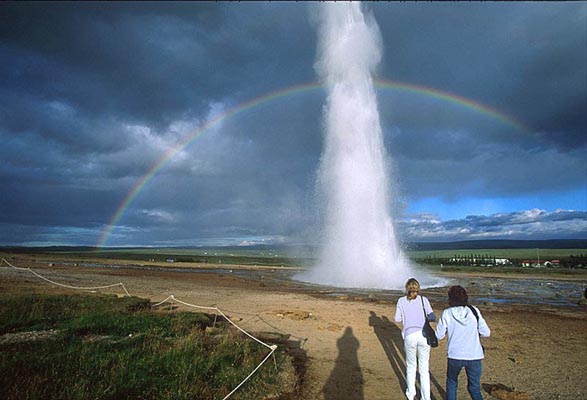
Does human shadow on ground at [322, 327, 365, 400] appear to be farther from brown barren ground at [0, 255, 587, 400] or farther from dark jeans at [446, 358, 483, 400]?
dark jeans at [446, 358, 483, 400]

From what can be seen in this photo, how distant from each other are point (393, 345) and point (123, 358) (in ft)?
24.3

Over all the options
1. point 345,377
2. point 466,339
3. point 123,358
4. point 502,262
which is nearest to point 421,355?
point 466,339

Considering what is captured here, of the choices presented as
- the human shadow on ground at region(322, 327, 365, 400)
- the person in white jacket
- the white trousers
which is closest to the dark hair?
the person in white jacket

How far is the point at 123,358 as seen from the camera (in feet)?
25.9

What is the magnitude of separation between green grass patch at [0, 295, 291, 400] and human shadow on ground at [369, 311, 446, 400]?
2675 mm

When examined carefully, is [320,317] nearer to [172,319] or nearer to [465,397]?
[172,319]

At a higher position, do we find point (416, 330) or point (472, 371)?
point (416, 330)

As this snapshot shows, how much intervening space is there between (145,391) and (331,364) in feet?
14.7

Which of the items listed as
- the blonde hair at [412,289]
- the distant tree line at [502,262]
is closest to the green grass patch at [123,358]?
the blonde hair at [412,289]

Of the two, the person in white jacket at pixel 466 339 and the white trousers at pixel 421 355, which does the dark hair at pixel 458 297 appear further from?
the white trousers at pixel 421 355

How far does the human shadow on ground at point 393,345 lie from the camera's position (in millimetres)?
7815

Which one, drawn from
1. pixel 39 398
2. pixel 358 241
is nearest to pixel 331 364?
pixel 39 398

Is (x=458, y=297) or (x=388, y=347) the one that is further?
(x=388, y=347)

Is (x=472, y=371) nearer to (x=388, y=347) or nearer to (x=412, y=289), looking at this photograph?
(x=412, y=289)
